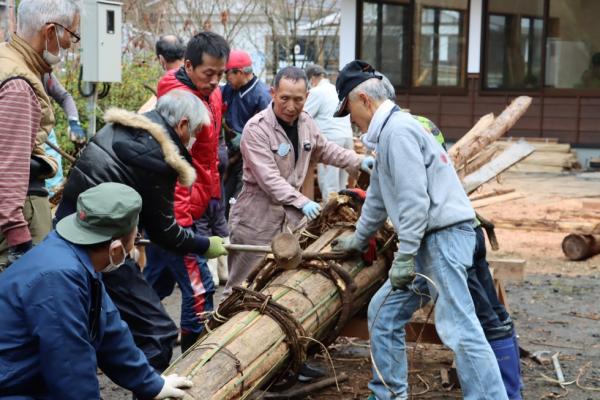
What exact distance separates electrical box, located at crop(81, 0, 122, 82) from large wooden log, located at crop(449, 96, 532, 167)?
11.2ft

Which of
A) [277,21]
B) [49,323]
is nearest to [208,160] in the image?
[49,323]

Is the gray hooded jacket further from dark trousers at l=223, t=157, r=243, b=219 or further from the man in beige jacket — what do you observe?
dark trousers at l=223, t=157, r=243, b=219

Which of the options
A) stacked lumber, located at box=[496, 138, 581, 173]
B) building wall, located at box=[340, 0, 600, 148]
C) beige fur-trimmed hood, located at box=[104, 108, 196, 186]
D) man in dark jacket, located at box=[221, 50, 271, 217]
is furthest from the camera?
building wall, located at box=[340, 0, 600, 148]

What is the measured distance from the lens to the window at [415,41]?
19.9 meters

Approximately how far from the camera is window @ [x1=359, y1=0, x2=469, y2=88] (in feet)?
65.3

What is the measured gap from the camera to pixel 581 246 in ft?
32.1

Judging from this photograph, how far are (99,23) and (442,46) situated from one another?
12.5 metres

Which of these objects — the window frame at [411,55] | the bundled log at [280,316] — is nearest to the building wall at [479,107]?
the window frame at [411,55]

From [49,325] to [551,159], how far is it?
16.4m

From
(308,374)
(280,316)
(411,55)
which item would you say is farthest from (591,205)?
(411,55)

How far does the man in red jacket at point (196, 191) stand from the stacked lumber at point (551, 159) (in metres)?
13.4

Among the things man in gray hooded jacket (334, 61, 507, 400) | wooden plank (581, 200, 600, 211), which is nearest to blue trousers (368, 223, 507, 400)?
man in gray hooded jacket (334, 61, 507, 400)

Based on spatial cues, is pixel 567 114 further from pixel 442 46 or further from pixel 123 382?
pixel 123 382

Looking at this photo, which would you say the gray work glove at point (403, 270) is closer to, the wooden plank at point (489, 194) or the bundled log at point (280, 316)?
the bundled log at point (280, 316)
